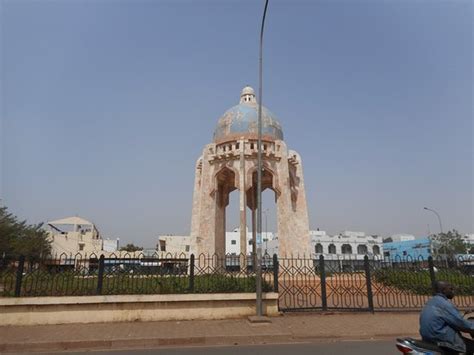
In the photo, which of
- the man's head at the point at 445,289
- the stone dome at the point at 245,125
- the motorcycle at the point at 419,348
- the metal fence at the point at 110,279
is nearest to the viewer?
the motorcycle at the point at 419,348

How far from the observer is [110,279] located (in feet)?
33.3

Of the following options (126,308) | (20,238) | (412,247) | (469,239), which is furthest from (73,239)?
(469,239)

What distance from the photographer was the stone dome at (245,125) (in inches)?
915

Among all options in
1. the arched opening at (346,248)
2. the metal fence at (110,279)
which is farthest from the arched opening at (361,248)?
the metal fence at (110,279)

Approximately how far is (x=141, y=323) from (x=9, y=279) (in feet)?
13.6

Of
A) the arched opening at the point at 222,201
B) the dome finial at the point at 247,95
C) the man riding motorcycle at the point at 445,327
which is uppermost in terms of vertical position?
the dome finial at the point at 247,95

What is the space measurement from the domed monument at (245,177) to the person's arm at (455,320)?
1747 cm

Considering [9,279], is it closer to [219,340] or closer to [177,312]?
[177,312]

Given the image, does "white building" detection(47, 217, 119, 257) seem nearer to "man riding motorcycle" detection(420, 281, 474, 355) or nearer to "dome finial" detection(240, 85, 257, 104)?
"dome finial" detection(240, 85, 257, 104)

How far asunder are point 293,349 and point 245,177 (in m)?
15.5

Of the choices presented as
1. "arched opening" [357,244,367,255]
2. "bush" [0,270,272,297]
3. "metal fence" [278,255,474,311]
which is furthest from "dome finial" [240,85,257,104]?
"arched opening" [357,244,367,255]

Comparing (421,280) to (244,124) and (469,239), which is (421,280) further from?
(469,239)

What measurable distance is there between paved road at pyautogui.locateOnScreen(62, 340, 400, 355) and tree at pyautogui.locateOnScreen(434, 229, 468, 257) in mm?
61352

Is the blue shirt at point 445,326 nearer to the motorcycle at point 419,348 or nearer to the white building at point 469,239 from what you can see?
the motorcycle at point 419,348
